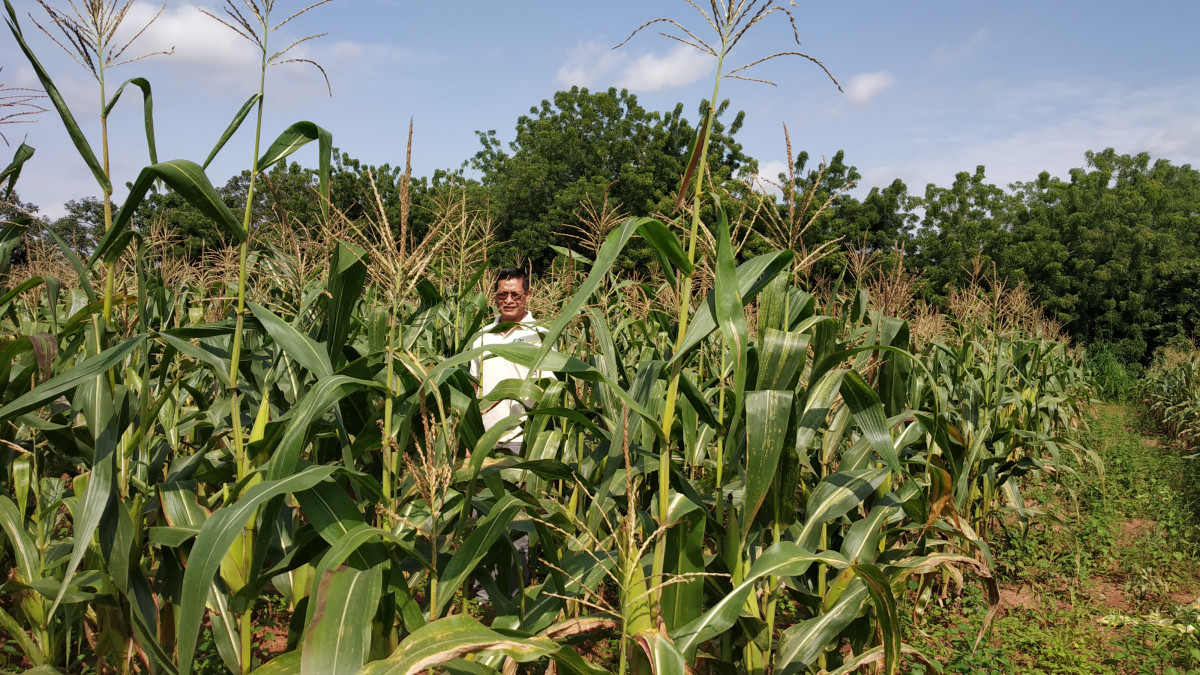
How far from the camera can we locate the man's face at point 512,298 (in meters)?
4.05

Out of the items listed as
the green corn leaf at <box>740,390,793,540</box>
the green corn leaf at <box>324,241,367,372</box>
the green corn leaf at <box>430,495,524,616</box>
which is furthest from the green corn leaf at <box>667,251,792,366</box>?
the green corn leaf at <box>324,241,367,372</box>

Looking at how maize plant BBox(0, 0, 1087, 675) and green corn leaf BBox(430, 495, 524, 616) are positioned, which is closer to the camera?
maize plant BBox(0, 0, 1087, 675)

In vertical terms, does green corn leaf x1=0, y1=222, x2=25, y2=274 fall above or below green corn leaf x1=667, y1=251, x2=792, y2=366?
above

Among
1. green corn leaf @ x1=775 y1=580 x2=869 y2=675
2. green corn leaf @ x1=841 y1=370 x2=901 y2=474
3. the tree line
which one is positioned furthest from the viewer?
the tree line

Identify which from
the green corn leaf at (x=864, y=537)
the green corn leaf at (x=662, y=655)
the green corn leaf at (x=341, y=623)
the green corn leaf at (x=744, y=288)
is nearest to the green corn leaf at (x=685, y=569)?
the green corn leaf at (x=662, y=655)

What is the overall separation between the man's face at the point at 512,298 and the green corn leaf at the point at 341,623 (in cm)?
257

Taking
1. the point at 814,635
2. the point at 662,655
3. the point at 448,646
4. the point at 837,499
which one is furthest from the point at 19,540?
the point at 837,499

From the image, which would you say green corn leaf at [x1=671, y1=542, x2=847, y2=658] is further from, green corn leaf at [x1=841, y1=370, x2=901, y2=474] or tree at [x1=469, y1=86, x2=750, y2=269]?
tree at [x1=469, y1=86, x2=750, y2=269]

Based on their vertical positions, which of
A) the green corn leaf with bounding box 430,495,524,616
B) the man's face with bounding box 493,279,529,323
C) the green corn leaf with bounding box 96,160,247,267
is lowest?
the green corn leaf with bounding box 430,495,524,616

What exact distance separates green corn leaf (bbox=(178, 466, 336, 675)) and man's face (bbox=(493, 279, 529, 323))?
8.61 feet

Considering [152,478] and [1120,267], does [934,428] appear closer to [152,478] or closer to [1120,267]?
[152,478]

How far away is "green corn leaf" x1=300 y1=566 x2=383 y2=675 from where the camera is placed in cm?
143

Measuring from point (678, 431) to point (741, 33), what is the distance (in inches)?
62.1

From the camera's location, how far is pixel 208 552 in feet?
4.46
